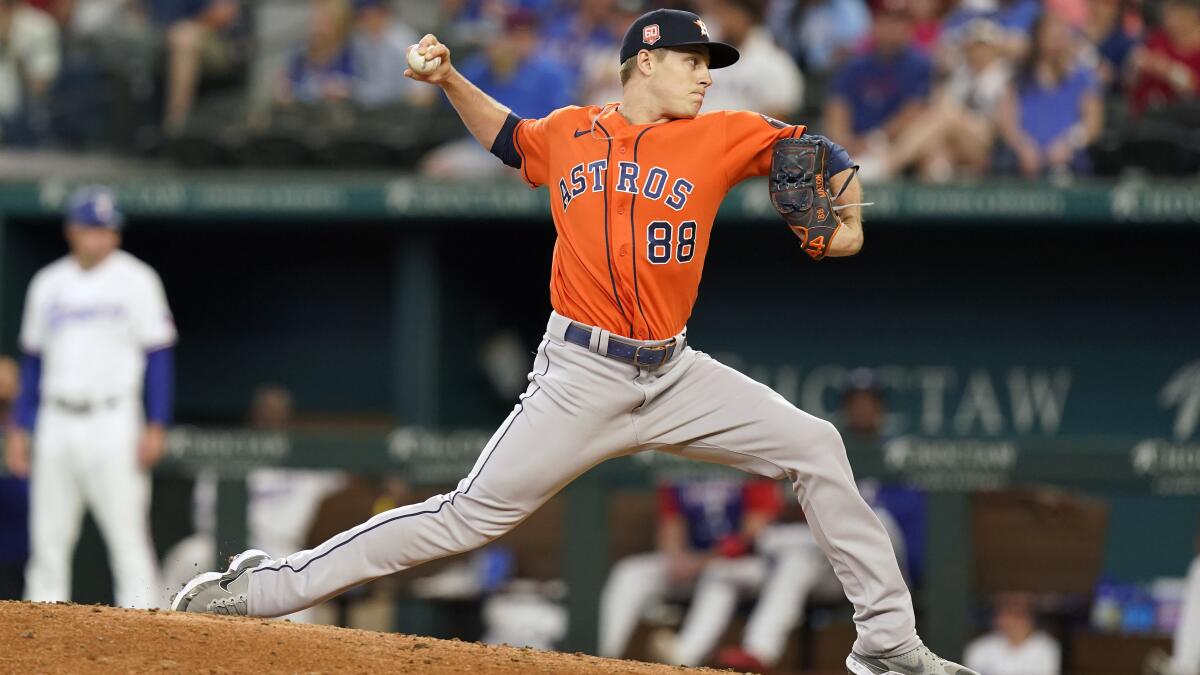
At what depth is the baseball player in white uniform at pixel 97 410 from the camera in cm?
773

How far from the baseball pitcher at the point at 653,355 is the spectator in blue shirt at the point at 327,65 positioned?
21.3ft

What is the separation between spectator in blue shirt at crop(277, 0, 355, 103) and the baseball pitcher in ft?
21.3

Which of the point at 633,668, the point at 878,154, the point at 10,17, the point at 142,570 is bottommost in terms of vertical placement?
the point at 142,570

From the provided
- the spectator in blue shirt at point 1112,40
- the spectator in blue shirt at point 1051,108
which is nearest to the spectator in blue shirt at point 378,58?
the spectator in blue shirt at point 1051,108

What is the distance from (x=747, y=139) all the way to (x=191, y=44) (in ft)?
24.9

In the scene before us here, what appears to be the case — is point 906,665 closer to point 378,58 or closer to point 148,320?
point 148,320

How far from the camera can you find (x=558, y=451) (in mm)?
4301

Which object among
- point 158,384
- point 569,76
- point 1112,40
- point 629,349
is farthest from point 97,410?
point 1112,40

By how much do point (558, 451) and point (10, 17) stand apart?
335 inches

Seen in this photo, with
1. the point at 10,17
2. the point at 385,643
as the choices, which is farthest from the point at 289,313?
the point at 385,643

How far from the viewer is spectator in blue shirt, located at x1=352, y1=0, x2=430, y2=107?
423 inches

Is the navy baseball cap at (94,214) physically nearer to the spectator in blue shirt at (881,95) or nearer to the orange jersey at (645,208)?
the spectator in blue shirt at (881,95)

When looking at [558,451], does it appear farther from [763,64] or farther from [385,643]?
[763,64]

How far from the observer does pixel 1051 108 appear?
29.2 ft
